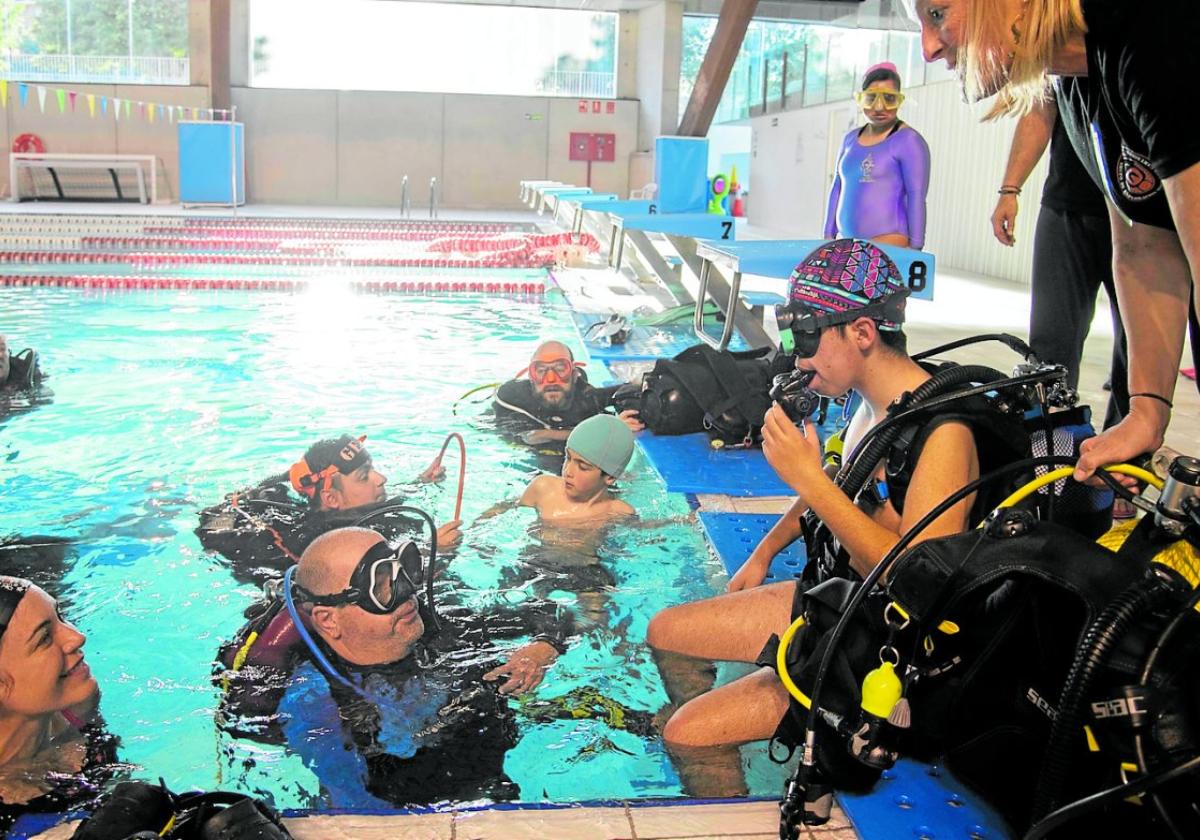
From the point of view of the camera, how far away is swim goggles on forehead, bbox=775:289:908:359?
2369 millimetres

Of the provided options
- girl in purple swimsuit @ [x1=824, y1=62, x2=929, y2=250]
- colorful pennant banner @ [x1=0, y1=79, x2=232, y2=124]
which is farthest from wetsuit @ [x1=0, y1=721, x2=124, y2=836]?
colorful pennant banner @ [x1=0, y1=79, x2=232, y2=124]

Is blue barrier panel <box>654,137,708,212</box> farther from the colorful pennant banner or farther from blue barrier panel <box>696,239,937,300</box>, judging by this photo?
blue barrier panel <box>696,239,937,300</box>

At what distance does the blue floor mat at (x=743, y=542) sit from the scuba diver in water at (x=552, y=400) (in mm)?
1394

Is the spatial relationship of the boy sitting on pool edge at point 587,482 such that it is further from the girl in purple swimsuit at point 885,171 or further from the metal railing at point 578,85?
the metal railing at point 578,85

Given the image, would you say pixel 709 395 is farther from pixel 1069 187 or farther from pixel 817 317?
pixel 817 317

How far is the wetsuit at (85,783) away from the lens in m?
2.16

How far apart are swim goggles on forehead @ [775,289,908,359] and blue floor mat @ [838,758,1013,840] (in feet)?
2.96

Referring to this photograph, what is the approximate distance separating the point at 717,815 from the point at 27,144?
2240 centimetres

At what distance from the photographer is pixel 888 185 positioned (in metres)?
5.20

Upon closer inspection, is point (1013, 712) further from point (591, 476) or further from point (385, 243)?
point (385, 243)

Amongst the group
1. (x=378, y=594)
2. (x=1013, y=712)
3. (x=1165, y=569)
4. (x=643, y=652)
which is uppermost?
(x=1165, y=569)

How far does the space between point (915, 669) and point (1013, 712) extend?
0.59 feet

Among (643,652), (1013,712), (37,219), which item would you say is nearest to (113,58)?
(37,219)

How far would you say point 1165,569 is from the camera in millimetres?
1385
